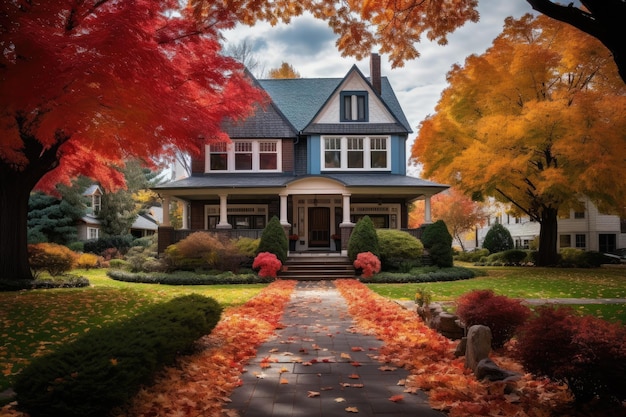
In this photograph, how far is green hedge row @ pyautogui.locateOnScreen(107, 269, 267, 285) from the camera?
1706 centimetres

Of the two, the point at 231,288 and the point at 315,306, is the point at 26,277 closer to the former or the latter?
the point at 231,288

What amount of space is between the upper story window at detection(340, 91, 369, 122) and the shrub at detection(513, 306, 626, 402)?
70.4 feet

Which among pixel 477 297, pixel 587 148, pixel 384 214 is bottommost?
pixel 477 297

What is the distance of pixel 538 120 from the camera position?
17.8m

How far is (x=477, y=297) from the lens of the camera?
6582mm

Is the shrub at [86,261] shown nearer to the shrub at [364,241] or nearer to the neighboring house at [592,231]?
the shrub at [364,241]

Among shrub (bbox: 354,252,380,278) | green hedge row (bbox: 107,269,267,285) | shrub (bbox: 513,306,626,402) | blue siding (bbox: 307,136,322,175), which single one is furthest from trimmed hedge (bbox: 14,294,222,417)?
blue siding (bbox: 307,136,322,175)

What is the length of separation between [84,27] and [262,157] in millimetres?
14753

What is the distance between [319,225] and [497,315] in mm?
19164

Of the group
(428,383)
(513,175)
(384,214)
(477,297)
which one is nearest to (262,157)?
(384,214)

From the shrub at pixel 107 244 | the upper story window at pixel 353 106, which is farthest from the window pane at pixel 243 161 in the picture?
the shrub at pixel 107 244

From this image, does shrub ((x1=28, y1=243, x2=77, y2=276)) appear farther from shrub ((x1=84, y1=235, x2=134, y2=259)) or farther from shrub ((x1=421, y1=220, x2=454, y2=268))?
shrub ((x1=84, y1=235, x2=134, y2=259))

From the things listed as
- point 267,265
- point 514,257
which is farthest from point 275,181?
point 514,257

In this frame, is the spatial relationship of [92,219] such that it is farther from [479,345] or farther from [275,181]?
[479,345]
